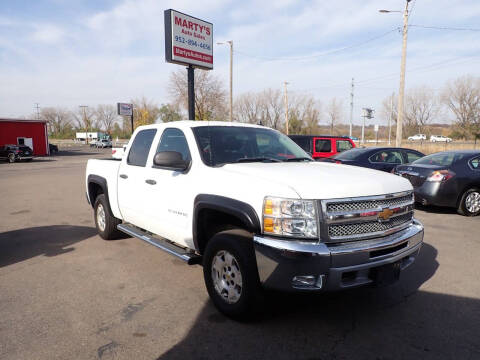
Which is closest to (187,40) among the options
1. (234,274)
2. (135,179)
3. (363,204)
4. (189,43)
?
(189,43)

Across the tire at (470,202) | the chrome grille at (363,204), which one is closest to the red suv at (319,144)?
the tire at (470,202)

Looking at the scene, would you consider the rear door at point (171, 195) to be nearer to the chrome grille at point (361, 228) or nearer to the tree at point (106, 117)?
the chrome grille at point (361, 228)

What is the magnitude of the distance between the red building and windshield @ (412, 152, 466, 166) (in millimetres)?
37696

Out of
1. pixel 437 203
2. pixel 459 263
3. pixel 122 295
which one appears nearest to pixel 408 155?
pixel 437 203

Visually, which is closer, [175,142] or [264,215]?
[264,215]

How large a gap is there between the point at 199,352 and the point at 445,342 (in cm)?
202

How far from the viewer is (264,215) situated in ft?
9.55

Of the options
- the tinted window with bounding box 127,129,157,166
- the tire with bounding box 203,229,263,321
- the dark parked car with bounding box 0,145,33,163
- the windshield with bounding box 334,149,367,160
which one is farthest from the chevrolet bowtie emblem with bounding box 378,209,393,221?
the dark parked car with bounding box 0,145,33,163

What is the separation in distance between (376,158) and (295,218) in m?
7.63

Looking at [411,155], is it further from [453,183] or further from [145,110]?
[145,110]

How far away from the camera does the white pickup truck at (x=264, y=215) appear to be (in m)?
2.82

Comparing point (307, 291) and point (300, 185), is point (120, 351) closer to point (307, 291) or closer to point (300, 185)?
point (307, 291)

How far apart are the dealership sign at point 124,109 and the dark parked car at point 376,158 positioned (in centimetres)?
4816

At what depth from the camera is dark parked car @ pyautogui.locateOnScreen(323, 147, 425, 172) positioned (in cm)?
952
